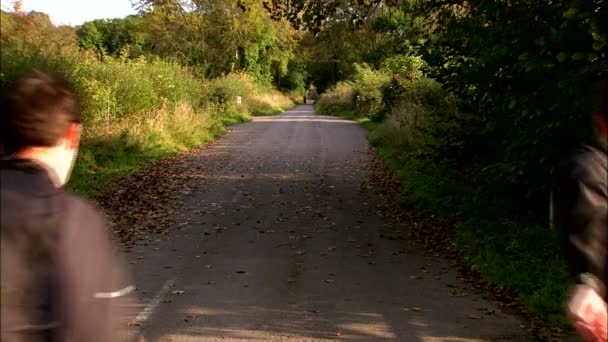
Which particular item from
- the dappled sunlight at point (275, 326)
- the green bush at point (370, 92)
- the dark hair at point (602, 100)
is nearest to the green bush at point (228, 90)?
the green bush at point (370, 92)

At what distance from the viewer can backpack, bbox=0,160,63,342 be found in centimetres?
187

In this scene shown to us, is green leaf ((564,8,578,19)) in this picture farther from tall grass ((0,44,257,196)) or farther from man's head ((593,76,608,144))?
tall grass ((0,44,257,196))

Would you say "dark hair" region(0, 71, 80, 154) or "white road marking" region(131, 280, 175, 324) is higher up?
"dark hair" region(0, 71, 80, 154)

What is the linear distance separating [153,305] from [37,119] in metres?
4.60

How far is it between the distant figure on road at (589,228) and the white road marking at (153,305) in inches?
168

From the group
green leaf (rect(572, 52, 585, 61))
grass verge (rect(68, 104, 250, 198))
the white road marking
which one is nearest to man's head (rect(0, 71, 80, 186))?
the white road marking

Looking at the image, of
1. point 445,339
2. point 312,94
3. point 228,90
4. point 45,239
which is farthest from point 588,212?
point 312,94

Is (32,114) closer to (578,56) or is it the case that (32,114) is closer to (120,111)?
(578,56)

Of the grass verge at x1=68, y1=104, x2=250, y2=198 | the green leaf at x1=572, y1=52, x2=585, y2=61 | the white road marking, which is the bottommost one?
the white road marking

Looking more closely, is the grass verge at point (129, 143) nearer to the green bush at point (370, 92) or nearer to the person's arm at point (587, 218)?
the person's arm at point (587, 218)

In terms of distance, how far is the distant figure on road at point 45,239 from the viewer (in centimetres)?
188

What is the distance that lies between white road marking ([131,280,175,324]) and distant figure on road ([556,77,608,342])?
4.27 m

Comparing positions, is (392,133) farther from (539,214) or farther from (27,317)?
(27,317)

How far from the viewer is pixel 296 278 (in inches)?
286
